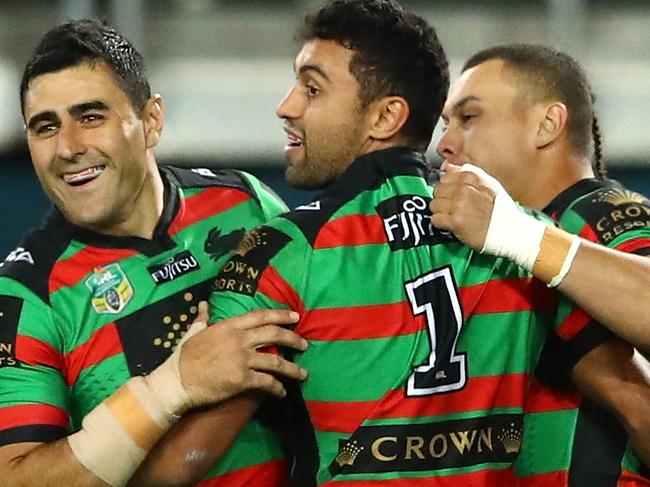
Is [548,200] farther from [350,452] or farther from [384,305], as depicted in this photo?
[350,452]

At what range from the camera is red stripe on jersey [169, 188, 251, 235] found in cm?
306

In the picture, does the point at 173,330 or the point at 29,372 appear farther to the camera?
the point at 173,330

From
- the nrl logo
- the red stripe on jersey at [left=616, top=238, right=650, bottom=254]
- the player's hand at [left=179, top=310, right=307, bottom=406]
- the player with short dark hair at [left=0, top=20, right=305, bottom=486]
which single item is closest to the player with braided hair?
the red stripe on jersey at [left=616, top=238, right=650, bottom=254]

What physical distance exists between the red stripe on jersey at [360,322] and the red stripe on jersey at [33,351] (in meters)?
0.56

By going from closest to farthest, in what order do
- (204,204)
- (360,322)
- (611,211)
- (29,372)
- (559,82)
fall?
(360,322)
(29,372)
(611,211)
(204,204)
(559,82)

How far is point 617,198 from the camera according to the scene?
2895 mm

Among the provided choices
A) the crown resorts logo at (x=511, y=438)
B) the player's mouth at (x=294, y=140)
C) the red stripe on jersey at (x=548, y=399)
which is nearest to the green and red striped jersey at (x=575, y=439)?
the red stripe on jersey at (x=548, y=399)

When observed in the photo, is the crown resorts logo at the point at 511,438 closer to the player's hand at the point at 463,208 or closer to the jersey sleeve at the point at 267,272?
the player's hand at the point at 463,208

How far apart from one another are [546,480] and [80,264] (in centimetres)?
107

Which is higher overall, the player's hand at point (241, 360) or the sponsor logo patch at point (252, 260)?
the sponsor logo patch at point (252, 260)

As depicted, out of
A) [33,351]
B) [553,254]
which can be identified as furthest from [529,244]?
[33,351]

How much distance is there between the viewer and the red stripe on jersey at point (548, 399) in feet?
9.59

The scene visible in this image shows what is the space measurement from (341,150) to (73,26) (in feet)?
2.28

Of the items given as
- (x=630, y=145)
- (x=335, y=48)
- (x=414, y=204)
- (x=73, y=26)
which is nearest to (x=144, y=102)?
(x=73, y=26)
